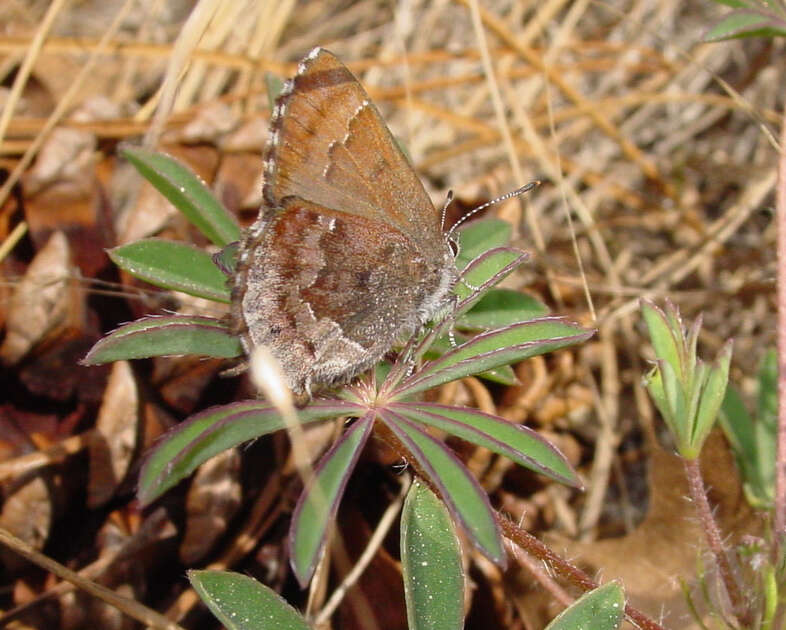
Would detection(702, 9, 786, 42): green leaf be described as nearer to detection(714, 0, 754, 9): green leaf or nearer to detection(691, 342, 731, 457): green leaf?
detection(714, 0, 754, 9): green leaf

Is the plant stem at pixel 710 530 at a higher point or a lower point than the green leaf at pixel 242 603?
lower

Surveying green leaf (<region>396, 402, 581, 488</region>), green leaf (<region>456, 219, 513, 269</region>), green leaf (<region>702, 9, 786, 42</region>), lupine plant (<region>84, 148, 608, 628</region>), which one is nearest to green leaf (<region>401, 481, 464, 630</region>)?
lupine plant (<region>84, 148, 608, 628</region>)

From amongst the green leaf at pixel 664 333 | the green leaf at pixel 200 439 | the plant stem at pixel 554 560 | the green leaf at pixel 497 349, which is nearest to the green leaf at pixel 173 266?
the green leaf at pixel 200 439

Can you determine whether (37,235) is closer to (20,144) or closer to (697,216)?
(20,144)

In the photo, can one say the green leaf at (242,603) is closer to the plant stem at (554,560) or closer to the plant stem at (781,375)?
the plant stem at (554,560)

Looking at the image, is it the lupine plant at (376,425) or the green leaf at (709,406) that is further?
the green leaf at (709,406)

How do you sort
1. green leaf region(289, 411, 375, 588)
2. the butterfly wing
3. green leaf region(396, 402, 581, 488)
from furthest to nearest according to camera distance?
the butterfly wing
green leaf region(396, 402, 581, 488)
green leaf region(289, 411, 375, 588)
